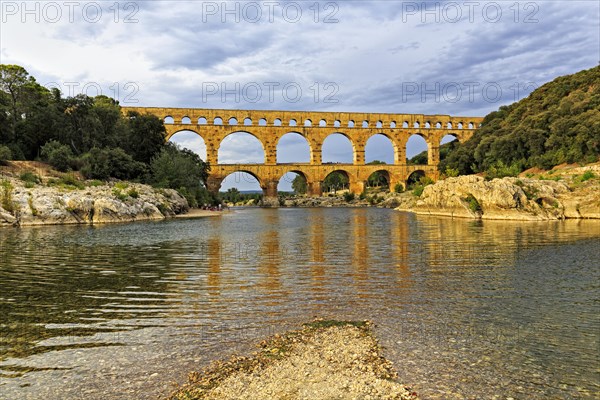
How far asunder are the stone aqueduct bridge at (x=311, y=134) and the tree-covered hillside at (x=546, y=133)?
8.77 metres

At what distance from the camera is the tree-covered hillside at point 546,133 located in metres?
37.0

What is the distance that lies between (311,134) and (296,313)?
2265 inches

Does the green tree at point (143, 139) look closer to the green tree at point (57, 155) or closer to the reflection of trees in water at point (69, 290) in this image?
the green tree at point (57, 155)

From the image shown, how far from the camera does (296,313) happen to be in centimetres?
584

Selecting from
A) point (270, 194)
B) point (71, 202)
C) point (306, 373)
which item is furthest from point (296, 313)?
point (270, 194)

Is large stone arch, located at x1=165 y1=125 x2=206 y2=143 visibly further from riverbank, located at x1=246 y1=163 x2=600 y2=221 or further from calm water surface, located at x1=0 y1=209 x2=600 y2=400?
calm water surface, located at x1=0 y1=209 x2=600 y2=400

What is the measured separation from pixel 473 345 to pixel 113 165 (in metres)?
33.8

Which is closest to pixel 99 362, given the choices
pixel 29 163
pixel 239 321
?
pixel 239 321

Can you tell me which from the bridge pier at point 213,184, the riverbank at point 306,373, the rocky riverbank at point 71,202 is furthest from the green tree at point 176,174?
the riverbank at point 306,373

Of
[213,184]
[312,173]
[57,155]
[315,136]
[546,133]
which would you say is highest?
[315,136]

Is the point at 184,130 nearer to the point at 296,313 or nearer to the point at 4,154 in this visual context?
the point at 4,154

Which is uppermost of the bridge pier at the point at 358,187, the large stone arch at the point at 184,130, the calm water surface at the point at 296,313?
the large stone arch at the point at 184,130

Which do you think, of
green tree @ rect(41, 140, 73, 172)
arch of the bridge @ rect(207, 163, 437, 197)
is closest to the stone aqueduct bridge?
arch of the bridge @ rect(207, 163, 437, 197)

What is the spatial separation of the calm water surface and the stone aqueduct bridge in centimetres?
4823
